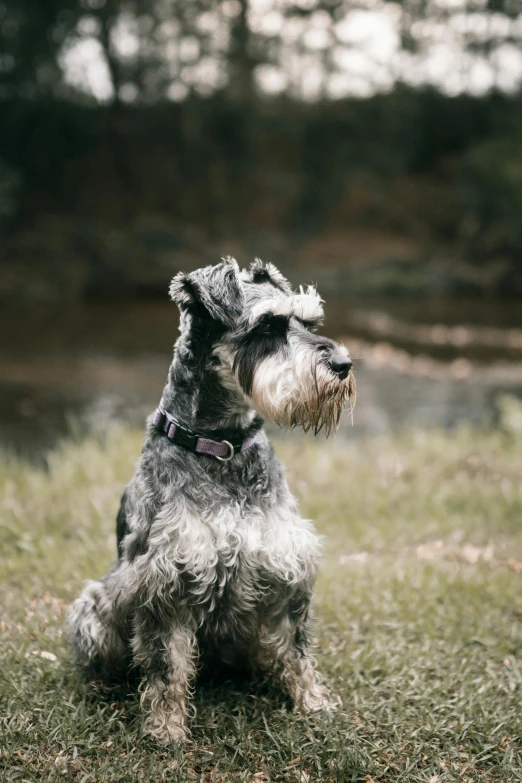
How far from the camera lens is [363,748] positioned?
3.08m

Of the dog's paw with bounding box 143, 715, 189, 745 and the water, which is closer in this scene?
the dog's paw with bounding box 143, 715, 189, 745

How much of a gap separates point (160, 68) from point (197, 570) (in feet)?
58.0

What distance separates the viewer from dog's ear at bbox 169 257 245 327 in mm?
3078

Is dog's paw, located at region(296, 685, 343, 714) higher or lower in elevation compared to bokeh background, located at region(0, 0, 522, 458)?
lower

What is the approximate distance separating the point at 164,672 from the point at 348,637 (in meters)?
1.36

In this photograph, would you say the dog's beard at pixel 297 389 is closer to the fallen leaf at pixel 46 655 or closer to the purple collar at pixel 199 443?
the purple collar at pixel 199 443

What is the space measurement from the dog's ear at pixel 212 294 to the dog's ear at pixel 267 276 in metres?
0.21

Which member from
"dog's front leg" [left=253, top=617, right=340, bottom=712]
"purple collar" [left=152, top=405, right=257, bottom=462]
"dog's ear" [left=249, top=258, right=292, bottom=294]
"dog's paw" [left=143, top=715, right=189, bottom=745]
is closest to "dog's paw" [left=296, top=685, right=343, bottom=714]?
"dog's front leg" [left=253, top=617, right=340, bottom=712]

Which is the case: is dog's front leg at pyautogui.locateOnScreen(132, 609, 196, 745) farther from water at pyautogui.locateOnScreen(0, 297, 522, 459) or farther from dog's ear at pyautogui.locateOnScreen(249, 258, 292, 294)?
water at pyautogui.locateOnScreen(0, 297, 522, 459)

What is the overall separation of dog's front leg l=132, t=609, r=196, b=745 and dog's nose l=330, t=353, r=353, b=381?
124 cm

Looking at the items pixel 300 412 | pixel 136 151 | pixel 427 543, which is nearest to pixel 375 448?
pixel 427 543

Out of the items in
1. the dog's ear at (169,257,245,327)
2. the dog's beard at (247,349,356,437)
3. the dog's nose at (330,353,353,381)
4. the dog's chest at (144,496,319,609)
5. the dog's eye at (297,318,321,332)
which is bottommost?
the dog's chest at (144,496,319,609)

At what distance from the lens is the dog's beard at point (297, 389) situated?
3010 mm

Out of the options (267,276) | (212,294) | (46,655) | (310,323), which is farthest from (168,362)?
(212,294)
